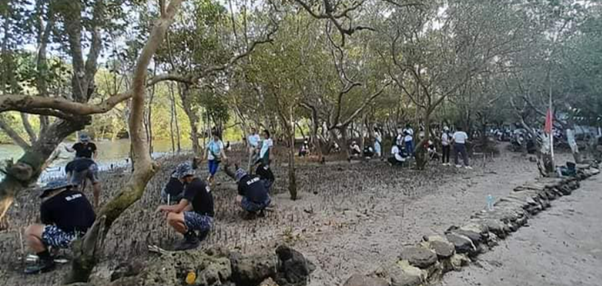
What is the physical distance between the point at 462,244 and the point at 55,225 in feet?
16.6

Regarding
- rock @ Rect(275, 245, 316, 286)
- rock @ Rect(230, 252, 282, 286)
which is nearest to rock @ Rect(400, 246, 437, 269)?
rock @ Rect(275, 245, 316, 286)

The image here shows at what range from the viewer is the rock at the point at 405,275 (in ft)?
13.9

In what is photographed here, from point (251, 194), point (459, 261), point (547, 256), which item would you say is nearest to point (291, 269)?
point (459, 261)

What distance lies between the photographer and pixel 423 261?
15.5 feet

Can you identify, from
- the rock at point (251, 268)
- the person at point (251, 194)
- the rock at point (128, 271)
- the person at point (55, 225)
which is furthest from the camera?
the person at point (251, 194)

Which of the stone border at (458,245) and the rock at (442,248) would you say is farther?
the rock at (442,248)

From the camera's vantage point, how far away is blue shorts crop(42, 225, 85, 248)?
15.3 feet

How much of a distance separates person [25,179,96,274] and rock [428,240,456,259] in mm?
4250

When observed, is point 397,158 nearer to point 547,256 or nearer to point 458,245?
point 547,256

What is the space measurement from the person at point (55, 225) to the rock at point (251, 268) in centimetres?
204

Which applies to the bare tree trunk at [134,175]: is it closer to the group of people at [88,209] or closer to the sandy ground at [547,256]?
the group of people at [88,209]

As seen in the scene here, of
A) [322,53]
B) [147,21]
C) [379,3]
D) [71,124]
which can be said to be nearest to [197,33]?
[147,21]

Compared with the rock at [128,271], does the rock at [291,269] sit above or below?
below

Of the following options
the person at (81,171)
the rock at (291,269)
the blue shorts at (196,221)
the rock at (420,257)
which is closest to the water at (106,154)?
the person at (81,171)
